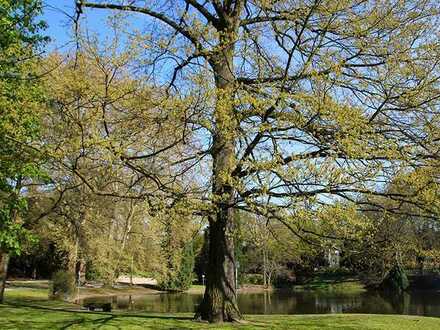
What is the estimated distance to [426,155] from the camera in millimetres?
9656

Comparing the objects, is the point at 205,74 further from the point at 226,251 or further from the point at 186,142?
Result: the point at 226,251

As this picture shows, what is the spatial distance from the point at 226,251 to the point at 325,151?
363 centimetres

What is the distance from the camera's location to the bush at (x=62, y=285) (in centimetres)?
2350

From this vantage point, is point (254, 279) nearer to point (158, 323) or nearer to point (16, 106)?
point (158, 323)

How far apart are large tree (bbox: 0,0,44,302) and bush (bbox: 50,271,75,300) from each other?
507 inches

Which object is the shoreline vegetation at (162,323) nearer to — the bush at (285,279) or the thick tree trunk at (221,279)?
the thick tree trunk at (221,279)

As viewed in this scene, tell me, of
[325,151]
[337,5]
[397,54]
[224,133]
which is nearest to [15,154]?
[224,133]

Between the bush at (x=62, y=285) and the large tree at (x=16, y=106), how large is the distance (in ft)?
42.2

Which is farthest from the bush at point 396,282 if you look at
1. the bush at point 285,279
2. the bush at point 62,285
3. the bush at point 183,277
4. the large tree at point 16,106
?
the large tree at point 16,106

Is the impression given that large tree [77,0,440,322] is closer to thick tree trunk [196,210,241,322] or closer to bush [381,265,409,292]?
thick tree trunk [196,210,241,322]

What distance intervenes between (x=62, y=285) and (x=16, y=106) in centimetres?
1520

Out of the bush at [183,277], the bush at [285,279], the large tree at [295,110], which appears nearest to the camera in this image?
the large tree at [295,110]

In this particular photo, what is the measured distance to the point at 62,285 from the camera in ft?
77.5

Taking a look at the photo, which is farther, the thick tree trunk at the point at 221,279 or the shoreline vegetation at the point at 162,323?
the thick tree trunk at the point at 221,279
